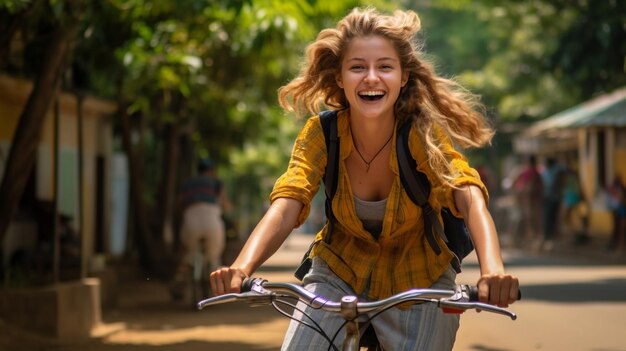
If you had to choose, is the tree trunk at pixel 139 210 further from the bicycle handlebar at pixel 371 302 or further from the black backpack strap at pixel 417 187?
the bicycle handlebar at pixel 371 302

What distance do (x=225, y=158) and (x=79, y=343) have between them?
22549 millimetres

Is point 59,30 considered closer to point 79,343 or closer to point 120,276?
point 79,343

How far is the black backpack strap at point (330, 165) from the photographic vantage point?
4809 mm

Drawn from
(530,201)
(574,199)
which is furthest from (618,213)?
(530,201)

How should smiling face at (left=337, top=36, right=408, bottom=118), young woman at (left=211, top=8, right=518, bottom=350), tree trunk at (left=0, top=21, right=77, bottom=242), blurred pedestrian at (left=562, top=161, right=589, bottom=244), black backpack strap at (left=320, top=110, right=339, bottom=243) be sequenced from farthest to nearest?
blurred pedestrian at (left=562, top=161, right=589, bottom=244) → tree trunk at (left=0, top=21, right=77, bottom=242) → black backpack strap at (left=320, top=110, right=339, bottom=243) → smiling face at (left=337, top=36, right=408, bottom=118) → young woman at (left=211, top=8, right=518, bottom=350)

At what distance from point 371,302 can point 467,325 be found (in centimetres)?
884

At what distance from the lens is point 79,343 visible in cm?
1203

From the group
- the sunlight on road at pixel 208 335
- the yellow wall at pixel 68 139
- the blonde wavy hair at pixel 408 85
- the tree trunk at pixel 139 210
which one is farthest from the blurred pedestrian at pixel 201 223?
the blonde wavy hair at pixel 408 85

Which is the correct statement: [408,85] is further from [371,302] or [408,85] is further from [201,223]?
[201,223]

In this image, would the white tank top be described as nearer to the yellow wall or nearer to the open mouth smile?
the open mouth smile

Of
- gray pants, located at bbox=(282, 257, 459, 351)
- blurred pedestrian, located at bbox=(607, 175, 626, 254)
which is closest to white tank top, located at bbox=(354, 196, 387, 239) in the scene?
gray pants, located at bbox=(282, 257, 459, 351)

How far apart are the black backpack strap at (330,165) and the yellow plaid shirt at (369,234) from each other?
0.06 feet

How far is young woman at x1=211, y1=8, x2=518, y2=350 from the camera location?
4.50 metres

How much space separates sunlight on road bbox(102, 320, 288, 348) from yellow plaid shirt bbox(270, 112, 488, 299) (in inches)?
259
